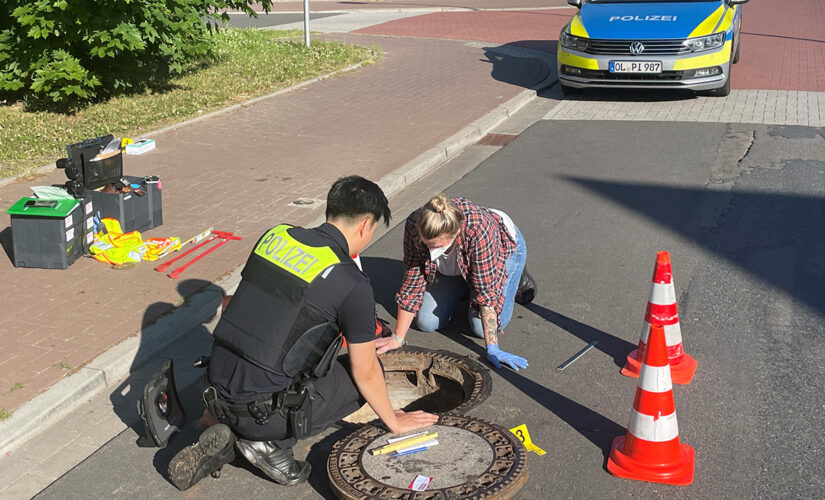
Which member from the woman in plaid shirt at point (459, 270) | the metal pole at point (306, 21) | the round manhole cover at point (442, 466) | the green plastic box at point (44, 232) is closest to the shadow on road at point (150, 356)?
the green plastic box at point (44, 232)

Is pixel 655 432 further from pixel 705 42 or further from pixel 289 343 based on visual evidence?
pixel 705 42

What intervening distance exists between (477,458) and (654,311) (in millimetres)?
1460

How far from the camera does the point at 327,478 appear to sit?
416 cm

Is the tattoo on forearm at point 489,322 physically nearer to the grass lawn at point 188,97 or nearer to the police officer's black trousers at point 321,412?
the police officer's black trousers at point 321,412

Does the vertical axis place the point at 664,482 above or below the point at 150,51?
below

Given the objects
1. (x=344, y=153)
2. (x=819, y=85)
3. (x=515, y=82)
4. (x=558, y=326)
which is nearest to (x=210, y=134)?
(x=344, y=153)

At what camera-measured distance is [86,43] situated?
11.3m

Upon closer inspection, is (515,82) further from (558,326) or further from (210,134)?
(558,326)

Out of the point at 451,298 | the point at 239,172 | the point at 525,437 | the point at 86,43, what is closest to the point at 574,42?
the point at 239,172

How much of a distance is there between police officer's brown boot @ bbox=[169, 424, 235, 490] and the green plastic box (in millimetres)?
3051

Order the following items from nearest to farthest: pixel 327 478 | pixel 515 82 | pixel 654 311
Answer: pixel 327 478, pixel 654 311, pixel 515 82

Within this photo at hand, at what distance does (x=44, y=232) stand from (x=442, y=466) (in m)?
3.91

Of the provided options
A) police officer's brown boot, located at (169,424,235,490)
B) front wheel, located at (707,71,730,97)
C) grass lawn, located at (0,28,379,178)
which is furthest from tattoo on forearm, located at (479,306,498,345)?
front wheel, located at (707,71,730,97)

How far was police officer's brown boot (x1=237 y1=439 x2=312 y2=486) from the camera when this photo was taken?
404cm
